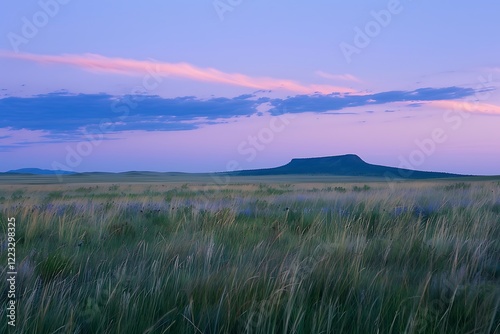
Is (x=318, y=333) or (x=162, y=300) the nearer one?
(x=318, y=333)

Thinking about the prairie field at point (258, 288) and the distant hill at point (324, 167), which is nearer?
the prairie field at point (258, 288)

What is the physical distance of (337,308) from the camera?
3.46m

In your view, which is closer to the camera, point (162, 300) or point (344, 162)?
point (162, 300)

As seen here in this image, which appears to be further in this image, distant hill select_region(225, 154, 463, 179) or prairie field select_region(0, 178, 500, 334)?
distant hill select_region(225, 154, 463, 179)

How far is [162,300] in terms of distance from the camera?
135 inches

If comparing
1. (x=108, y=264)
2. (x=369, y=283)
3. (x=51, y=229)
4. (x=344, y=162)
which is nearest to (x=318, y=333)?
(x=369, y=283)

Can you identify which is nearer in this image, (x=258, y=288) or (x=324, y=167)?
(x=258, y=288)

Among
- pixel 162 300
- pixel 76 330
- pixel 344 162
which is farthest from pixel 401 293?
pixel 344 162

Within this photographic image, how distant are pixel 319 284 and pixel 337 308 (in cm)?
42

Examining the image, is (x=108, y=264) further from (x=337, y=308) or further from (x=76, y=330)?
(x=337, y=308)

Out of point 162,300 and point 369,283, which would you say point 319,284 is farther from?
point 162,300

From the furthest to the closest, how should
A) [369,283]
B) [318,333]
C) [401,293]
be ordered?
[369,283], [401,293], [318,333]

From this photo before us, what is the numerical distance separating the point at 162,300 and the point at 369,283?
1.62 m

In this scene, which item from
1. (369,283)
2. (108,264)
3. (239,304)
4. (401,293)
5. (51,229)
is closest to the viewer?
(239,304)
